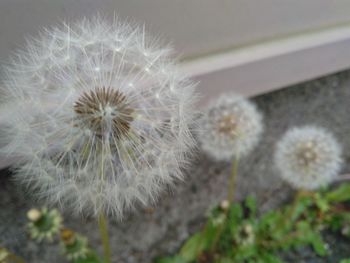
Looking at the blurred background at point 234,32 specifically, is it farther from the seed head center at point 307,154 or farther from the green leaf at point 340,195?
the green leaf at point 340,195

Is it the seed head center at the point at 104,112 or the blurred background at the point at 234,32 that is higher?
the blurred background at the point at 234,32

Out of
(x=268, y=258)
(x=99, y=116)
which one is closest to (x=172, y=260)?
(x=268, y=258)

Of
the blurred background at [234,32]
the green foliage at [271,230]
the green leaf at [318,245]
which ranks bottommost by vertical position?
the green leaf at [318,245]

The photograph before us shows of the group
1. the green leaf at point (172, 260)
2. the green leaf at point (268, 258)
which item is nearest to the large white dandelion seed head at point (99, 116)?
the green leaf at point (172, 260)

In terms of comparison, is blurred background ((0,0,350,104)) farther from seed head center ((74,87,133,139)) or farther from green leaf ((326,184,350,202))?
green leaf ((326,184,350,202))

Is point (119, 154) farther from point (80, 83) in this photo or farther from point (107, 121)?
point (80, 83)
